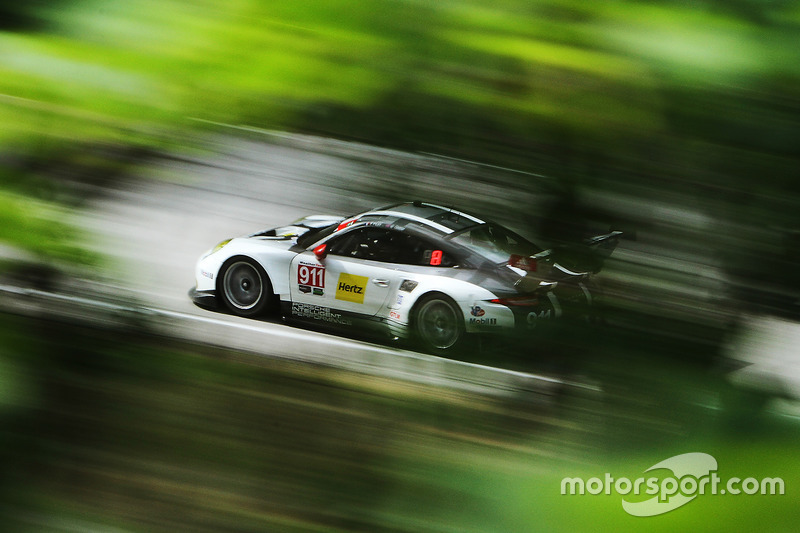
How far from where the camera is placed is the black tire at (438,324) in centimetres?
56

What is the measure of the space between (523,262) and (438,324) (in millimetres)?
83

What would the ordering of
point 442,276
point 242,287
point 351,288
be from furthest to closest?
point 242,287 < point 351,288 < point 442,276

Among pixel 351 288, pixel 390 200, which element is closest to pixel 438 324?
pixel 390 200

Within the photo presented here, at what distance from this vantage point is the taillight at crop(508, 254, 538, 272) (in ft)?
1.83

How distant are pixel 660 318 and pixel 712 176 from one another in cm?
12

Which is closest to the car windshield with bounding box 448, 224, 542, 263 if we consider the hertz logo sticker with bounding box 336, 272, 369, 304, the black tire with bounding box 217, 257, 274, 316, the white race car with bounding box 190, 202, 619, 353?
the white race car with bounding box 190, 202, 619, 353

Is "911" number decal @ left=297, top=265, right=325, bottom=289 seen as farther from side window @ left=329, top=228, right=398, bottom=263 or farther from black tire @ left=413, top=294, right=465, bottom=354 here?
black tire @ left=413, top=294, right=465, bottom=354

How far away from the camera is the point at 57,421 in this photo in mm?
711

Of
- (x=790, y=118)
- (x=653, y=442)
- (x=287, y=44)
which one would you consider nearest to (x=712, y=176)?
(x=790, y=118)

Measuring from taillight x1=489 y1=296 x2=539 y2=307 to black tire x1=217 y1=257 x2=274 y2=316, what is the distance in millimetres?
304

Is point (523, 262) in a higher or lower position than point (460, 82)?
lower

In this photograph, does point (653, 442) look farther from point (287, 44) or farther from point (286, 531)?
point (287, 44)

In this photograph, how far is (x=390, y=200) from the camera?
0.61 meters

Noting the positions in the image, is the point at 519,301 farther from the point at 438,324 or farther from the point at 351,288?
the point at 351,288
